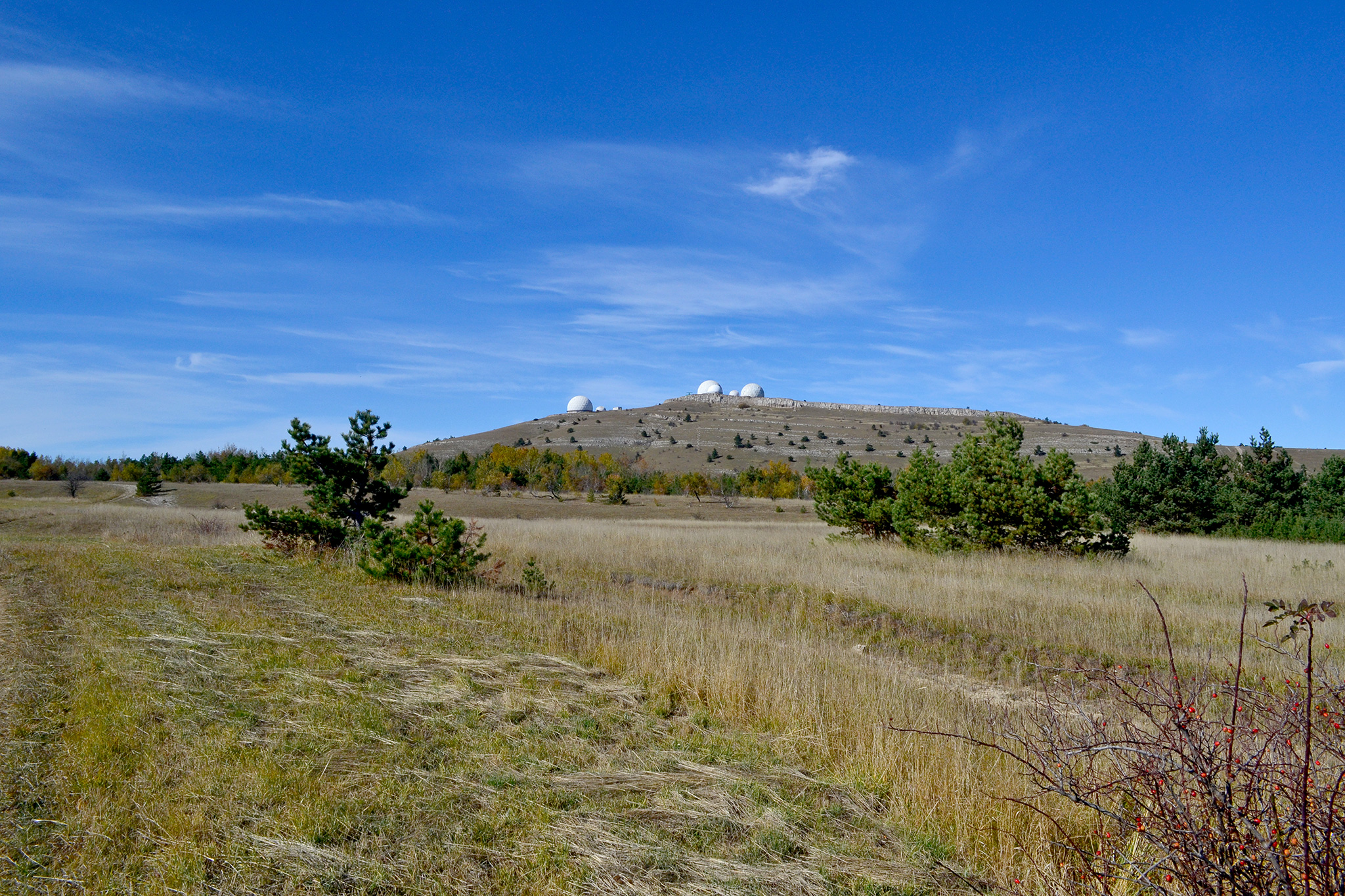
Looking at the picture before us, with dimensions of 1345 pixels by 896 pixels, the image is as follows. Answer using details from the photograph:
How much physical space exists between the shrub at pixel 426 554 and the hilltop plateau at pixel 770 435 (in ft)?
211

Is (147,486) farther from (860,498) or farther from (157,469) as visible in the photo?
(860,498)

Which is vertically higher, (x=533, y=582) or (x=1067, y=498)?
(x=1067, y=498)

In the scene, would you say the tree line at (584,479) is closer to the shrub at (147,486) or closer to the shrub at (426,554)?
the shrub at (147,486)

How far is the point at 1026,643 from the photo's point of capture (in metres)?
10.5

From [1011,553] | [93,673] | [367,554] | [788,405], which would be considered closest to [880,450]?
[788,405]

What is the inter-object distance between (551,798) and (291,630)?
575 centimetres

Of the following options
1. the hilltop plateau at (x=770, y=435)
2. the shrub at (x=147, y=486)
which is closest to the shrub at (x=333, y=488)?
the shrub at (x=147, y=486)

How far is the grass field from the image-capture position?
12.3 ft

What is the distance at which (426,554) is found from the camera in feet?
42.4

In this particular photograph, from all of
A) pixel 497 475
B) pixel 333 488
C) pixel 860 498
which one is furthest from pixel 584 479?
pixel 333 488

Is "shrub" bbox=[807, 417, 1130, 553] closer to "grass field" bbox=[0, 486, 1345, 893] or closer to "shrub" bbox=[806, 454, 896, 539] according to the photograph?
"shrub" bbox=[806, 454, 896, 539]

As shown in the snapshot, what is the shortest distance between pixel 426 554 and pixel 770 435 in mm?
86858

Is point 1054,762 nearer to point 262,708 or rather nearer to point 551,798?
point 551,798

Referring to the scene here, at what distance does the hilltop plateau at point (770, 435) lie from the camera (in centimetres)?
8300
